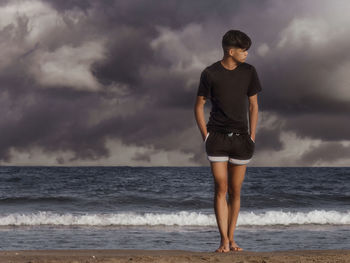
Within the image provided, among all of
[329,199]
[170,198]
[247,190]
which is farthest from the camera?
[247,190]

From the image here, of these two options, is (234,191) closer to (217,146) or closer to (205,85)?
(217,146)

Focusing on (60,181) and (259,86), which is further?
(60,181)

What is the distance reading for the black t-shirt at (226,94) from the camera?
4.62 meters

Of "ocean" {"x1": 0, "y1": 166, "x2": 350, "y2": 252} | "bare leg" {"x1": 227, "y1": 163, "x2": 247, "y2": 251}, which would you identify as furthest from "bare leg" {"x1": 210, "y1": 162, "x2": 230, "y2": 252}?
"ocean" {"x1": 0, "y1": 166, "x2": 350, "y2": 252}

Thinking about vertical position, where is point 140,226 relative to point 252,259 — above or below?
above

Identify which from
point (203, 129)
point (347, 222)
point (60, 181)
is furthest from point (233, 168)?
point (60, 181)

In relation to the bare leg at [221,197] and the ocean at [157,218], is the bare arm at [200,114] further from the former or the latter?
the ocean at [157,218]

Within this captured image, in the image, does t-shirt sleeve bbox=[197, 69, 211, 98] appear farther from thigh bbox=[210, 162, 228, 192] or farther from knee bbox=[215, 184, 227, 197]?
knee bbox=[215, 184, 227, 197]

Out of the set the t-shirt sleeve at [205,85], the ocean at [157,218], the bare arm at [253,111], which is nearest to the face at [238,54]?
the t-shirt sleeve at [205,85]

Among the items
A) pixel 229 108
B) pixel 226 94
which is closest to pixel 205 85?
pixel 226 94

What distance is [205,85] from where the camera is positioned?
4656 mm

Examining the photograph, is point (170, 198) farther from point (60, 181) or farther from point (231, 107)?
point (231, 107)

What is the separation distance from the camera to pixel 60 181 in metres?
24.0

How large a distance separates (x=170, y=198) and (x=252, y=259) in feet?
40.1
